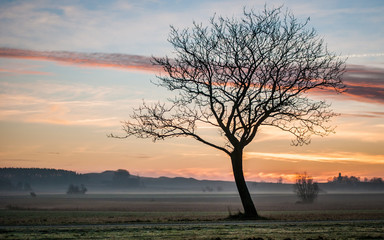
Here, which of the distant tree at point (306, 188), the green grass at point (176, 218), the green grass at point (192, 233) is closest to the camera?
the green grass at point (192, 233)

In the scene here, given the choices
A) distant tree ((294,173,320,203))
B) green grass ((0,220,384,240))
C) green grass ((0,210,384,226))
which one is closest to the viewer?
green grass ((0,220,384,240))

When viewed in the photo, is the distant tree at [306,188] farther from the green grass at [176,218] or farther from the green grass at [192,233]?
the green grass at [192,233]

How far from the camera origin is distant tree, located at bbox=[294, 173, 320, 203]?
95812 mm

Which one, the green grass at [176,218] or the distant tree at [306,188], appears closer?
the green grass at [176,218]

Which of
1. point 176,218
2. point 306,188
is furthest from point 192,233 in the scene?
point 306,188

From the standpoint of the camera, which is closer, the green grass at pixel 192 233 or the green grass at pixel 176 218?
the green grass at pixel 192 233

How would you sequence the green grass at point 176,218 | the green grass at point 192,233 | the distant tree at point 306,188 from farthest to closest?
the distant tree at point 306,188
the green grass at point 176,218
the green grass at point 192,233

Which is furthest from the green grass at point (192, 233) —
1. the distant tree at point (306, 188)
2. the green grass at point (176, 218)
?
the distant tree at point (306, 188)

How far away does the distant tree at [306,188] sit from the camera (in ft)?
314

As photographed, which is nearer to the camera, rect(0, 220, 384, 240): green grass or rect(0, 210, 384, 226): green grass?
A: rect(0, 220, 384, 240): green grass

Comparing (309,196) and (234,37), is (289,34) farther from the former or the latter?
(309,196)

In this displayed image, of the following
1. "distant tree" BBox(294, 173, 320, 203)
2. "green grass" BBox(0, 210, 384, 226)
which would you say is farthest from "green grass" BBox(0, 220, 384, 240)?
"distant tree" BBox(294, 173, 320, 203)

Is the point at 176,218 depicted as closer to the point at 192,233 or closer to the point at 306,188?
the point at 192,233

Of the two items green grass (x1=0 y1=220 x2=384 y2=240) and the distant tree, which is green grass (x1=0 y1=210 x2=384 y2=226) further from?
the distant tree
